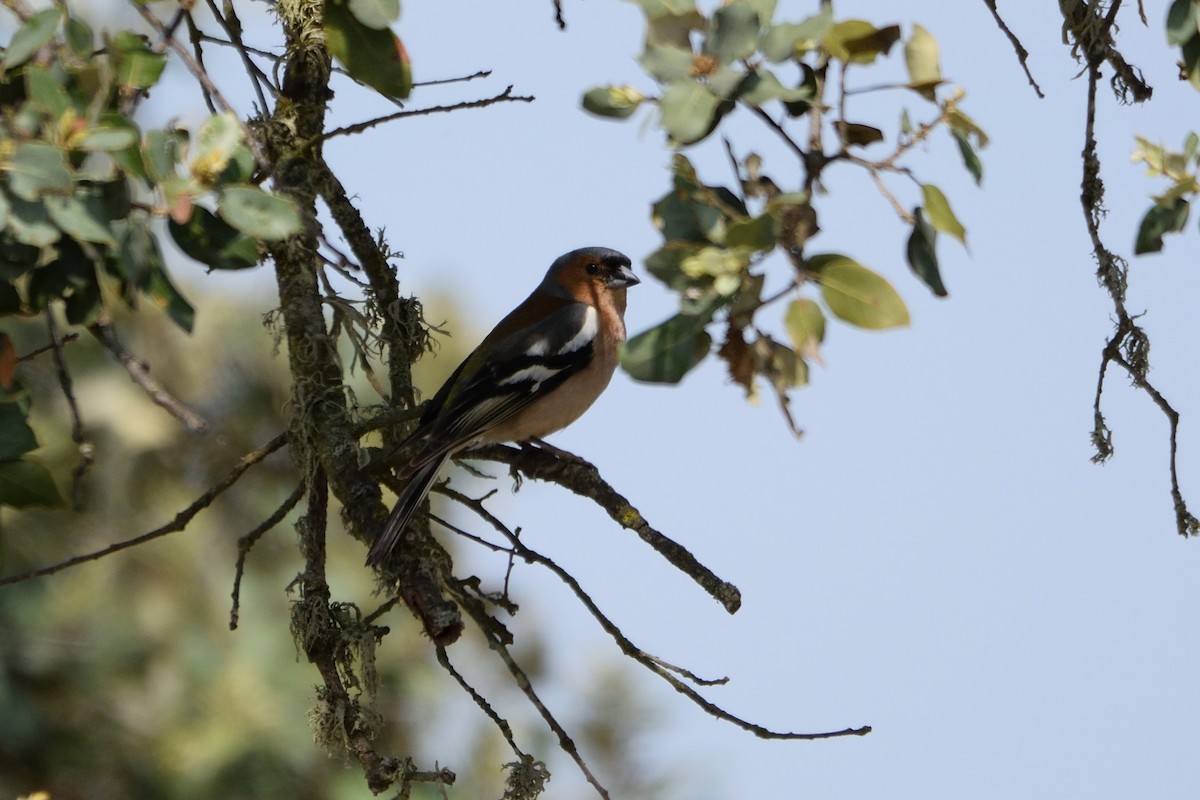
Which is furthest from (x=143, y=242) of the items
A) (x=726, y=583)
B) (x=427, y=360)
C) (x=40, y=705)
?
(x=40, y=705)

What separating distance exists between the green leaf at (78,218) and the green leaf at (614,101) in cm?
84

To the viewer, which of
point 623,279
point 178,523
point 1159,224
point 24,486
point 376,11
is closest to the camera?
point 376,11

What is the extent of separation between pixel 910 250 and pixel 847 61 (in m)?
0.34

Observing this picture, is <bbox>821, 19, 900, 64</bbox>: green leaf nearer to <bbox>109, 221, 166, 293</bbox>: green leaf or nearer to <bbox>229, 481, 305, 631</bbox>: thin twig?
<bbox>109, 221, 166, 293</bbox>: green leaf

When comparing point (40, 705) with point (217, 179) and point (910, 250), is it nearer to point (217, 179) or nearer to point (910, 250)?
point (217, 179)

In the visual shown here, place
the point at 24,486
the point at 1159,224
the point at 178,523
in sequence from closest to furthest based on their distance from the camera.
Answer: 1. the point at 24,486
2. the point at 1159,224
3. the point at 178,523

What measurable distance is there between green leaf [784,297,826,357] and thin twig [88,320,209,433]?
1008 millimetres

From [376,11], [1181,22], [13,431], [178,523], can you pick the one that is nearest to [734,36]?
[376,11]

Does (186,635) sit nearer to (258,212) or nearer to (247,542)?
(247,542)

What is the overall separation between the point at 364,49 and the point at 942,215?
133cm

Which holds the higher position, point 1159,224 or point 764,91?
point 1159,224

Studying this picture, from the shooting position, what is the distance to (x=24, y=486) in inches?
103

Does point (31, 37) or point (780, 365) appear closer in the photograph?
point (780, 365)

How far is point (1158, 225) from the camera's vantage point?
3129 mm
